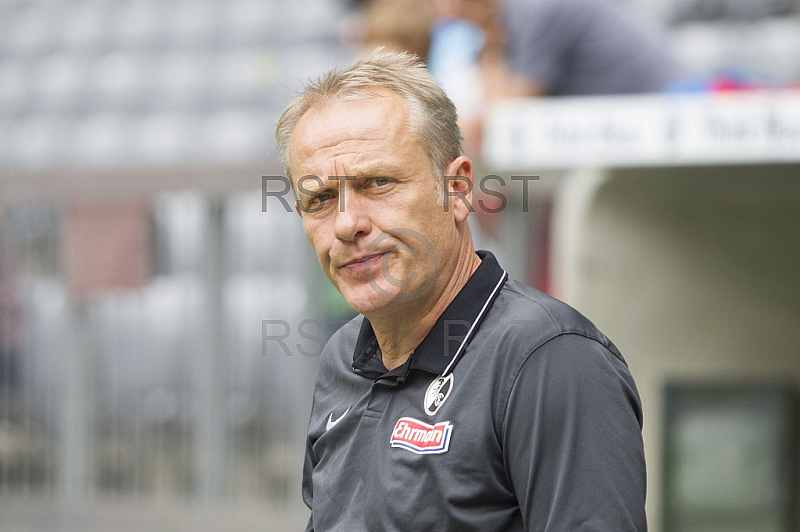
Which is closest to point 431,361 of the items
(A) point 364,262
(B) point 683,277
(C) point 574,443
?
(A) point 364,262

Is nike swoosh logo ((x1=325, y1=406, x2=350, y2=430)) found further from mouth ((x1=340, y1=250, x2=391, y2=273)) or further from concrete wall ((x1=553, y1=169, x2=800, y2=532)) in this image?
concrete wall ((x1=553, y1=169, x2=800, y2=532))

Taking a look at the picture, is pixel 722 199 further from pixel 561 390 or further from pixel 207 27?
pixel 207 27

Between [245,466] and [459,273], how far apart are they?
414cm

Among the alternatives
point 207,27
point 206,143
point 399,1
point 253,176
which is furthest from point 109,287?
point 207,27

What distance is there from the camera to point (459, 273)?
1.77 meters

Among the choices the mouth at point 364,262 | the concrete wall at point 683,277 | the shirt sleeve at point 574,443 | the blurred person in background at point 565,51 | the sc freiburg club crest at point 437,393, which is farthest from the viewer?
the blurred person in background at point 565,51

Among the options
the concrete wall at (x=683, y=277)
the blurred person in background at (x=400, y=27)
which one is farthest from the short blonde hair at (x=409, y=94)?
the blurred person in background at (x=400, y=27)

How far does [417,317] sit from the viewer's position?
176cm

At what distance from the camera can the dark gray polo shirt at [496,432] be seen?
144cm

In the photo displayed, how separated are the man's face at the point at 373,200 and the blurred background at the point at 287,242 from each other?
0.52m

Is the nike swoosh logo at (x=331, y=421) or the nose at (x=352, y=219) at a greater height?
the nose at (x=352, y=219)

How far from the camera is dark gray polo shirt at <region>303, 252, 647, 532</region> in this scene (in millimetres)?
1441

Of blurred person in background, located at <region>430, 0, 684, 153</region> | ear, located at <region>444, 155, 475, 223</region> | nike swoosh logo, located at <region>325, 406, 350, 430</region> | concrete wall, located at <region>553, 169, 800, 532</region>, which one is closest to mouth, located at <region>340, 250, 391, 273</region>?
ear, located at <region>444, 155, 475, 223</region>

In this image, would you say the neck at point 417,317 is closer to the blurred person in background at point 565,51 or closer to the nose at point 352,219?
the nose at point 352,219
